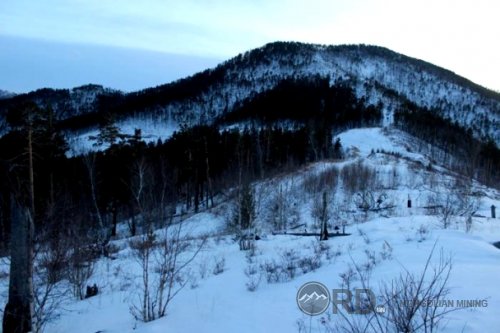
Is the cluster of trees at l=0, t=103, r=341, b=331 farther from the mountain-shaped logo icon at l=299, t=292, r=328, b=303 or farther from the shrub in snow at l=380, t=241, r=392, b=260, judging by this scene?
the shrub in snow at l=380, t=241, r=392, b=260

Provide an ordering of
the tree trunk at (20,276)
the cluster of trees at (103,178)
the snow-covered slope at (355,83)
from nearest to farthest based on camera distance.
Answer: the tree trunk at (20,276)
the cluster of trees at (103,178)
the snow-covered slope at (355,83)

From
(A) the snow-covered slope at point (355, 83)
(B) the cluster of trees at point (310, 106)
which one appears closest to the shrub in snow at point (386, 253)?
(B) the cluster of trees at point (310, 106)

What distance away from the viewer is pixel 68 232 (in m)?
10.1

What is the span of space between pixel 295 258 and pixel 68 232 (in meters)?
6.65

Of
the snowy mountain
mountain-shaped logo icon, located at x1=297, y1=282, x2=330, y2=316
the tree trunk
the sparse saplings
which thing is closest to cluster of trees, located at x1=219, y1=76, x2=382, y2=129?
the snowy mountain

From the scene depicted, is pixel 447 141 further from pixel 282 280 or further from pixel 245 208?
pixel 282 280

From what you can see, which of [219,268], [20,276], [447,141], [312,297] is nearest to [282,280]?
[312,297]

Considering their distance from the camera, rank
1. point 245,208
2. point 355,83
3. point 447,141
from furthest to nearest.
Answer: point 355,83, point 447,141, point 245,208

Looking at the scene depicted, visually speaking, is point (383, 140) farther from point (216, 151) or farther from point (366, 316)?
point (366, 316)

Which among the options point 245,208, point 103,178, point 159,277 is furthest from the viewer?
point 103,178

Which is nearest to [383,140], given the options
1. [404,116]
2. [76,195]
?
[404,116]

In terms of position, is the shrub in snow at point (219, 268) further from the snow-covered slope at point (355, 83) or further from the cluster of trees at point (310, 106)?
the snow-covered slope at point (355, 83)

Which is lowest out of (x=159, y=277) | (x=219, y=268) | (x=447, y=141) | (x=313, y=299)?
(x=159, y=277)

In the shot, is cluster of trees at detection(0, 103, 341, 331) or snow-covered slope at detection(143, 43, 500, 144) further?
snow-covered slope at detection(143, 43, 500, 144)
